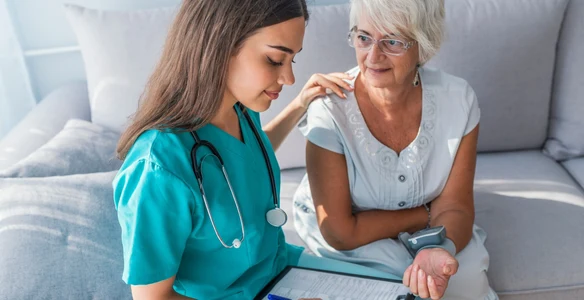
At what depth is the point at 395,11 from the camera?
152cm

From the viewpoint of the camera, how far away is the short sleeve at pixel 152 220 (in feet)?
3.61

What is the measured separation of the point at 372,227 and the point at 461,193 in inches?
9.7

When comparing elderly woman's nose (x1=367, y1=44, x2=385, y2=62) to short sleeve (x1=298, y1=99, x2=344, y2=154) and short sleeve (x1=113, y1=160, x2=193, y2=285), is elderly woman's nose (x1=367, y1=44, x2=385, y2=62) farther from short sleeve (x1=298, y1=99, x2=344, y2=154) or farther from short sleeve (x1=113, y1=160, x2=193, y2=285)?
short sleeve (x1=113, y1=160, x2=193, y2=285)

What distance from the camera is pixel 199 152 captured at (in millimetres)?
1201

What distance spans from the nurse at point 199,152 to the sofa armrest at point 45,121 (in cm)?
99

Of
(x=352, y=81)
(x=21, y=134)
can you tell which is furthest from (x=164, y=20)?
(x=352, y=81)

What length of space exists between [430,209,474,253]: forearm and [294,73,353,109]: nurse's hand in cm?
39

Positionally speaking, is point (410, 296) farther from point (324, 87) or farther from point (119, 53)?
point (119, 53)

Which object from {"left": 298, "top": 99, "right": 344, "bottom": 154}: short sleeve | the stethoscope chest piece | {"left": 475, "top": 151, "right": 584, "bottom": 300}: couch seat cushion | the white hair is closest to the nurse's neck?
the stethoscope chest piece

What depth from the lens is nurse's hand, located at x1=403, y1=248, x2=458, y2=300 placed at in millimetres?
1339

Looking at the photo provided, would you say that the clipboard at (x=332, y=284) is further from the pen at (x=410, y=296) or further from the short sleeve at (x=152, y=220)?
the short sleeve at (x=152, y=220)

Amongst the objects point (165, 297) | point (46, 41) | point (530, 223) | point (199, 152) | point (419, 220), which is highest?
point (199, 152)

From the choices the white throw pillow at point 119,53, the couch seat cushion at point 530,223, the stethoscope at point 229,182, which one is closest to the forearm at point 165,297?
the stethoscope at point 229,182

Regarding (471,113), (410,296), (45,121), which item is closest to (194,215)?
(410,296)
